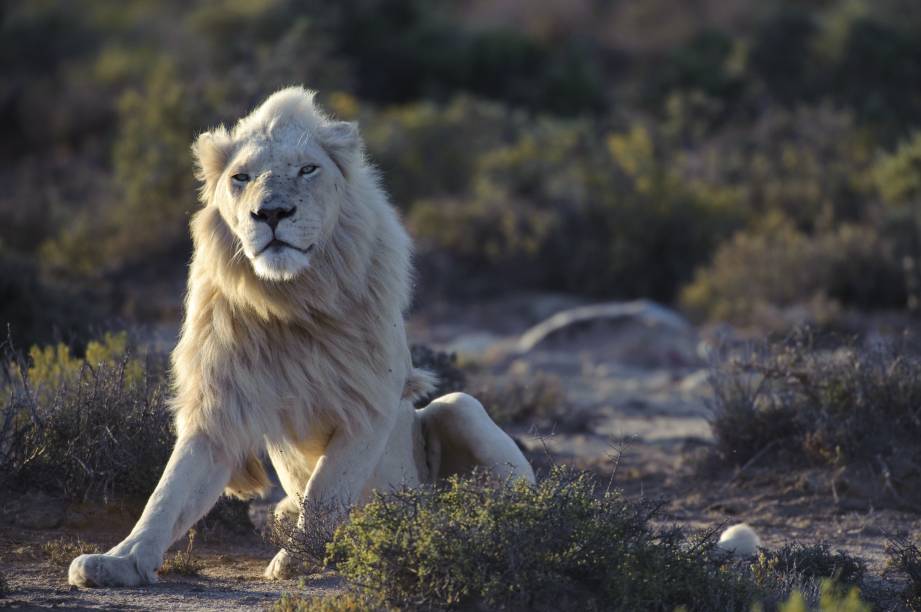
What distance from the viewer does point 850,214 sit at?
61.4 feet

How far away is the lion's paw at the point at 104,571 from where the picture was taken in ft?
17.5

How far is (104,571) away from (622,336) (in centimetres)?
1028

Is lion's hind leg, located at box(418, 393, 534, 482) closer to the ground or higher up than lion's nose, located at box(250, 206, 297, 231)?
closer to the ground

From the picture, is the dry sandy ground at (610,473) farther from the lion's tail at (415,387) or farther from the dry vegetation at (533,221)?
the lion's tail at (415,387)

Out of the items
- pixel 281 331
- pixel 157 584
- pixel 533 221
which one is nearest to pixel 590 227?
pixel 533 221

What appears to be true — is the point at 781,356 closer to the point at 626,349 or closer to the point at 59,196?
the point at 626,349

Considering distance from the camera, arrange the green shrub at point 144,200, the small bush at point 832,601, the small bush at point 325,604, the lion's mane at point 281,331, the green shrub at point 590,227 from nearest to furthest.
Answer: the small bush at point 832,601 < the small bush at point 325,604 < the lion's mane at point 281,331 < the green shrub at point 144,200 < the green shrub at point 590,227

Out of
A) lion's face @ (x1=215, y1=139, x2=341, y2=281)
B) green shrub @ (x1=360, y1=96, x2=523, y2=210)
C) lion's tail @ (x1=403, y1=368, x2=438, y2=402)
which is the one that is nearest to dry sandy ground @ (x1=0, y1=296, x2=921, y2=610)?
lion's tail @ (x1=403, y1=368, x2=438, y2=402)

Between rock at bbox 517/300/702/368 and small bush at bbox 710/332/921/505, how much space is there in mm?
5264

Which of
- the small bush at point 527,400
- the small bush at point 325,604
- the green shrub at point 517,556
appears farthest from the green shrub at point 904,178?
the small bush at point 325,604

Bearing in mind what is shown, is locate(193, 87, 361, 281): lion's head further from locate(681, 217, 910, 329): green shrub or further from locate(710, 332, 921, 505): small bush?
locate(681, 217, 910, 329): green shrub

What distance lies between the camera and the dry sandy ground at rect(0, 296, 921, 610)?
18.7 feet

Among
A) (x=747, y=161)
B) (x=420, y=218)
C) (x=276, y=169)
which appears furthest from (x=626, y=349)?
(x=276, y=169)

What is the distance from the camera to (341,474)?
585cm
